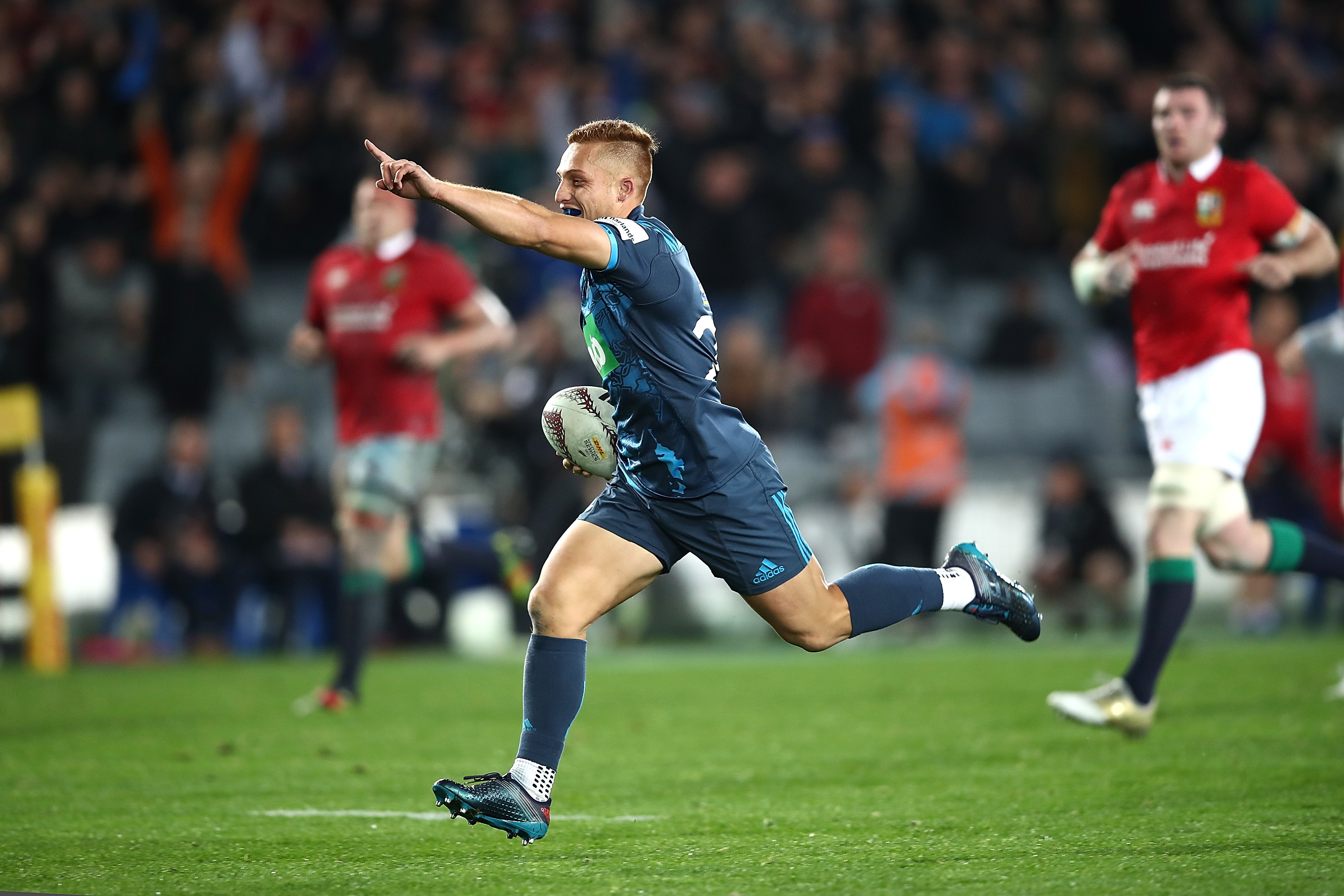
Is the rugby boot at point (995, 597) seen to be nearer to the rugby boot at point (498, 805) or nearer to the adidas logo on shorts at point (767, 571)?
the adidas logo on shorts at point (767, 571)

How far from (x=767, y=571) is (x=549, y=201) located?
1015cm

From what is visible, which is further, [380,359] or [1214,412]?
[380,359]

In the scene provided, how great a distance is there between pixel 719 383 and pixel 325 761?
681 cm

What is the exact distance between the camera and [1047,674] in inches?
412

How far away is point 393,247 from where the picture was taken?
9781 millimetres

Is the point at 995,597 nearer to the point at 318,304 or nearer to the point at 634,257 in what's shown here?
the point at 634,257

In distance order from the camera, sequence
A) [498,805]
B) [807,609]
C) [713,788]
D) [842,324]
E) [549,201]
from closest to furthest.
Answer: [498,805] → [807,609] → [713,788] → [549,201] → [842,324]

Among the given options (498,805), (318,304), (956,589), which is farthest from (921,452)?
(498,805)

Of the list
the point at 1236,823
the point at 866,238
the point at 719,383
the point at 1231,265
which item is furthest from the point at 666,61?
the point at 1236,823

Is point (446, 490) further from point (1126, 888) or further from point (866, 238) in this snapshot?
point (1126, 888)

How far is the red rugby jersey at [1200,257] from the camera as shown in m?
7.70

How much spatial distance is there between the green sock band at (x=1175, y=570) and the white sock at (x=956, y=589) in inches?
68.6

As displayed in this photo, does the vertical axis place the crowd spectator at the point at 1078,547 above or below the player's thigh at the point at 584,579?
below

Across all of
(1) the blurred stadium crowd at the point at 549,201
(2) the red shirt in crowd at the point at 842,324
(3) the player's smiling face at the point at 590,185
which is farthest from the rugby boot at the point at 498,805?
(2) the red shirt in crowd at the point at 842,324
